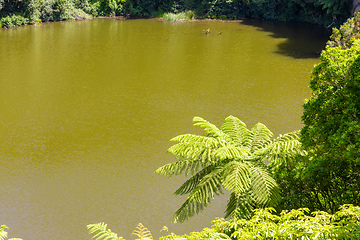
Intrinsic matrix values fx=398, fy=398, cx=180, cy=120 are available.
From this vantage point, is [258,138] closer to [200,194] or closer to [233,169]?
[233,169]

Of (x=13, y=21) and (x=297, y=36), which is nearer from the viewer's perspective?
(x=297, y=36)

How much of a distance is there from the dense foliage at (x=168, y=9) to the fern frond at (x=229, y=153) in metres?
21.4

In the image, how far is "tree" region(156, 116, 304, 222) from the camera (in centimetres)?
503

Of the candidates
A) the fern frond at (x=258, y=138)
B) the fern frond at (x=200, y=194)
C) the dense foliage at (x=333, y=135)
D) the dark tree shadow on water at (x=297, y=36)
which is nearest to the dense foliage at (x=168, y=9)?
the dark tree shadow on water at (x=297, y=36)

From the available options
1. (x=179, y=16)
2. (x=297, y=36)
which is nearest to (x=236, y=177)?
(x=297, y=36)

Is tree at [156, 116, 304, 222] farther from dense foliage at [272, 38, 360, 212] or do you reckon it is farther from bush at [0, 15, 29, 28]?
bush at [0, 15, 29, 28]

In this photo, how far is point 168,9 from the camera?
31.2 m

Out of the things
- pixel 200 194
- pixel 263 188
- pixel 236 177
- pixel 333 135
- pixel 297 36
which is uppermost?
pixel 333 135

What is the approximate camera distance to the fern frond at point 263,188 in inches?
193

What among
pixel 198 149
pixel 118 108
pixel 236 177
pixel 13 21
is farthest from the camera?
pixel 13 21

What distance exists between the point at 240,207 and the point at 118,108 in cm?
738

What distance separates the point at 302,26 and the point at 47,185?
2260cm

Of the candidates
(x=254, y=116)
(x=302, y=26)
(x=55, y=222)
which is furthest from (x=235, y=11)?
(x=55, y=222)

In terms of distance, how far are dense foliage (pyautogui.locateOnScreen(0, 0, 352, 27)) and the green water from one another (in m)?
4.09
